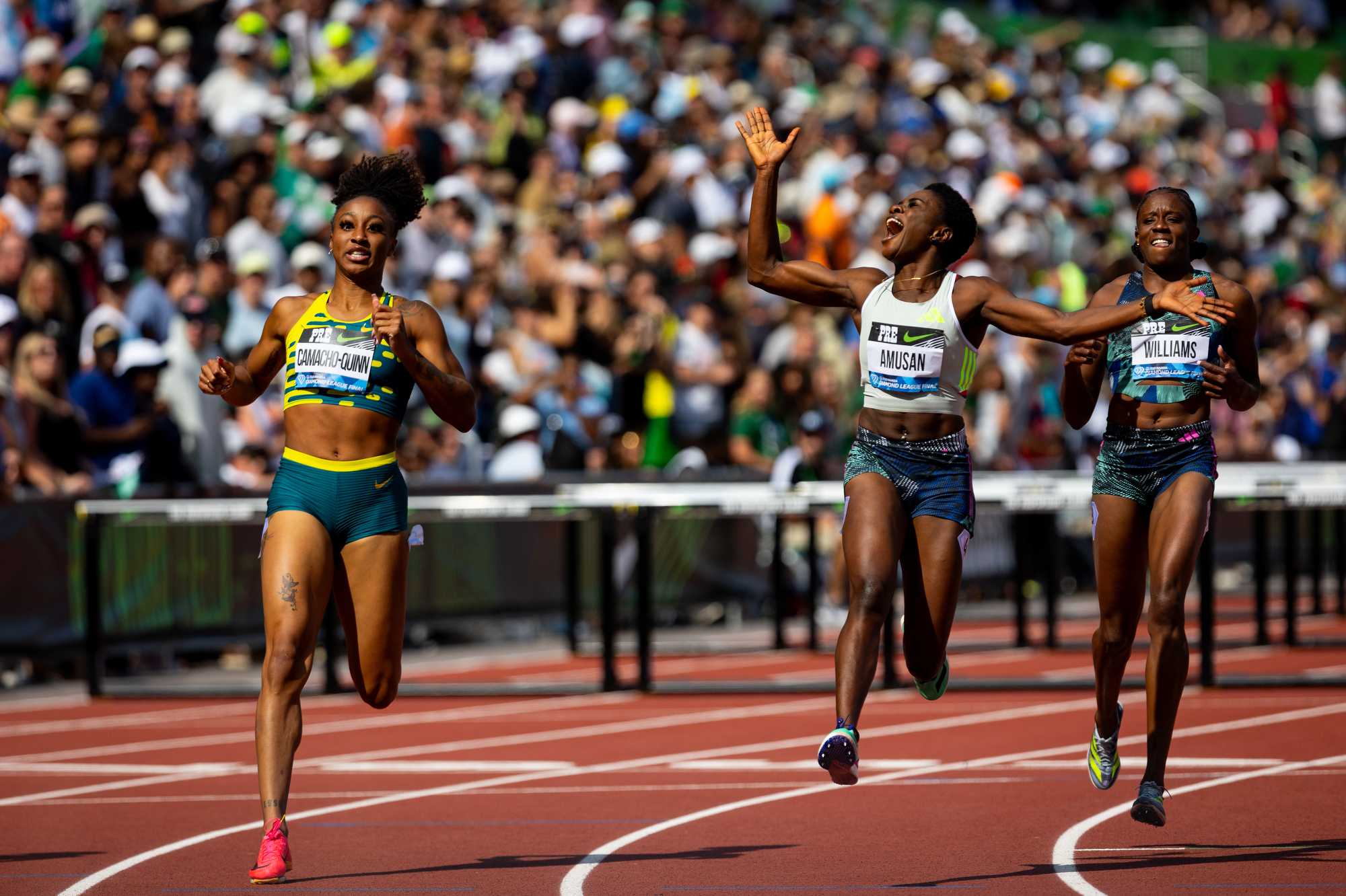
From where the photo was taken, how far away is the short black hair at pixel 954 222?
779 centimetres

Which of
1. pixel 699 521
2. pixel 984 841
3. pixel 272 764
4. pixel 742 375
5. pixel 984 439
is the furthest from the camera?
pixel 984 439

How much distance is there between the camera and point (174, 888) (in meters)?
7.13

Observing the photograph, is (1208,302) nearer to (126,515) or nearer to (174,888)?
(174,888)

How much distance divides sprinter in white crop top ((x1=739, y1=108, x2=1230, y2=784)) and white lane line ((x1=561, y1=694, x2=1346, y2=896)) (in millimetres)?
1273

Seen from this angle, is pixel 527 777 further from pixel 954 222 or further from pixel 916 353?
pixel 954 222

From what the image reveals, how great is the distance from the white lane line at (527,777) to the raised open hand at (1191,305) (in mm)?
3264

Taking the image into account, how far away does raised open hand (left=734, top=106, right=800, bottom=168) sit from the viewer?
308 inches

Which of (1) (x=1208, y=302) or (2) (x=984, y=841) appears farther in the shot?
(2) (x=984, y=841)

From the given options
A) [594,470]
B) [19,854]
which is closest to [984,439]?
[594,470]

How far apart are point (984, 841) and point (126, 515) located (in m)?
7.60

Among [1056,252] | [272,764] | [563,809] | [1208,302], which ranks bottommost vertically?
[563,809]

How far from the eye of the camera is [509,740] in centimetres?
1162

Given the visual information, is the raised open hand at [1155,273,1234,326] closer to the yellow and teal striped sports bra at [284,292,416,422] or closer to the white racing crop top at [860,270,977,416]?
the white racing crop top at [860,270,977,416]

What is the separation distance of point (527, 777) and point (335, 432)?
3.25 meters
